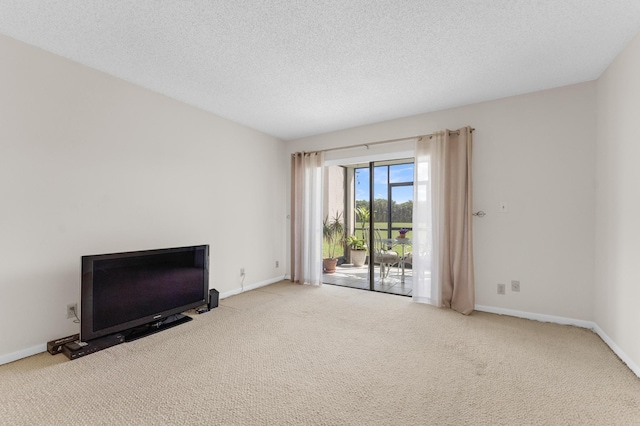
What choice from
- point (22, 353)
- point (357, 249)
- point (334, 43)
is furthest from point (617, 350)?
point (22, 353)

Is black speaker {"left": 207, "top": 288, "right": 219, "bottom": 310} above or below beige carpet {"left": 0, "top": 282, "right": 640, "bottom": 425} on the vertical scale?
above

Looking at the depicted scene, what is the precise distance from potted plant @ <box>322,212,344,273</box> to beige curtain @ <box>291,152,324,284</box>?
96 cm

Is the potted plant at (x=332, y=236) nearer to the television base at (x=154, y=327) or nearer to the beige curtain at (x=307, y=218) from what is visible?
the beige curtain at (x=307, y=218)

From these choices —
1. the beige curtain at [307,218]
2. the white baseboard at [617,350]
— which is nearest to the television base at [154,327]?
the beige curtain at [307,218]

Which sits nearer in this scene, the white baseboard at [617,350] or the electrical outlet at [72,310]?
the white baseboard at [617,350]

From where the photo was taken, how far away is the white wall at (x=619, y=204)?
217cm

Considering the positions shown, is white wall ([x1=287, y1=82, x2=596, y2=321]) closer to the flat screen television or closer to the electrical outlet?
the flat screen television

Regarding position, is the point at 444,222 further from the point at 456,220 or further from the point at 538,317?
the point at 538,317

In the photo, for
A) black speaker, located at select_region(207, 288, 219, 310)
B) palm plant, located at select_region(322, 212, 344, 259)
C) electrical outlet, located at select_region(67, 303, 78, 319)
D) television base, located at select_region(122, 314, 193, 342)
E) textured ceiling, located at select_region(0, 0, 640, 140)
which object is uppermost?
textured ceiling, located at select_region(0, 0, 640, 140)

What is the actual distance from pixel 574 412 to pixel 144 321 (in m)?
3.38

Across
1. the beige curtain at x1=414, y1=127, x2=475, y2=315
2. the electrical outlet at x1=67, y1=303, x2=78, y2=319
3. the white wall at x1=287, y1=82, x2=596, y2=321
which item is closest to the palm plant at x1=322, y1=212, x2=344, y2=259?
the beige curtain at x1=414, y1=127, x2=475, y2=315

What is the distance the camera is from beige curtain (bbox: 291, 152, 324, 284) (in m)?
4.79

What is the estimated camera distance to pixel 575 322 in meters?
3.02

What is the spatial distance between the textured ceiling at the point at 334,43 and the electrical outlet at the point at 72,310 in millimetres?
2195
